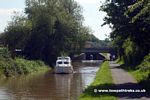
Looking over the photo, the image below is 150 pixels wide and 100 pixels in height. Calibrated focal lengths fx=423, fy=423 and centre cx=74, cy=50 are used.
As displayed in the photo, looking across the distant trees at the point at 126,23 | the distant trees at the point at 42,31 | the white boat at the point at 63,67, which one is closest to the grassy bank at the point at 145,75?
the distant trees at the point at 126,23

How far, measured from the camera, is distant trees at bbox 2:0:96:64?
250ft

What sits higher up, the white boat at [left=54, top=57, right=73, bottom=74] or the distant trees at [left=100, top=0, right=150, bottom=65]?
the distant trees at [left=100, top=0, right=150, bottom=65]

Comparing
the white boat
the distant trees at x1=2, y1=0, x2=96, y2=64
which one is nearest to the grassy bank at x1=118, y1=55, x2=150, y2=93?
the white boat

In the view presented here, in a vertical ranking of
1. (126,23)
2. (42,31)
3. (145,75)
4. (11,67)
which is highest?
(42,31)

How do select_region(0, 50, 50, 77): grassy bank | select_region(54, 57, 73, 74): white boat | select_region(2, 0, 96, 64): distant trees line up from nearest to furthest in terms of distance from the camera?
→ 1. select_region(0, 50, 50, 77): grassy bank
2. select_region(54, 57, 73, 74): white boat
3. select_region(2, 0, 96, 64): distant trees

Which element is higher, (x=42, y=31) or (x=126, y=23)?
(x=42, y=31)

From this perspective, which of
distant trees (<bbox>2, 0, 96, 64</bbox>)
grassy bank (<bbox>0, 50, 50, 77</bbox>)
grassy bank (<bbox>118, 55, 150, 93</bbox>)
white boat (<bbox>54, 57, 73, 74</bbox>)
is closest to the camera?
grassy bank (<bbox>118, 55, 150, 93</bbox>)

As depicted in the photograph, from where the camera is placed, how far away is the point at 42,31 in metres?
77.1

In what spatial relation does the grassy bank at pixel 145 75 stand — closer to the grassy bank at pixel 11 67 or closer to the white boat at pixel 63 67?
the grassy bank at pixel 11 67

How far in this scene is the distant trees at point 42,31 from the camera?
76.2m

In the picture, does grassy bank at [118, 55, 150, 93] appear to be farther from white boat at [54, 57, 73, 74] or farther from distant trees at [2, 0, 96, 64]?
distant trees at [2, 0, 96, 64]

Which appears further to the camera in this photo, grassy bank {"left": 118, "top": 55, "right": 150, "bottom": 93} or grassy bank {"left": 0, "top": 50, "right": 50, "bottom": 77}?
grassy bank {"left": 0, "top": 50, "right": 50, "bottom": 77}

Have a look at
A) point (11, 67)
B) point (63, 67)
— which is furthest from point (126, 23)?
point (63, 67)

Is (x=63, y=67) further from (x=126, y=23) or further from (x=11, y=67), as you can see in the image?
(x=126, y=23)
